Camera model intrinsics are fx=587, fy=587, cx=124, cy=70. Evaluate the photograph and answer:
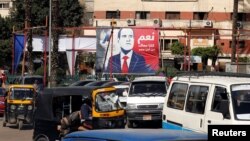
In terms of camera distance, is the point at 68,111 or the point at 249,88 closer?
the point at 249,88

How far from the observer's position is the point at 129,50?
30828 mm

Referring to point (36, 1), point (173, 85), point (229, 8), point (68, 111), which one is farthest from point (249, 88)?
point (36, 1)

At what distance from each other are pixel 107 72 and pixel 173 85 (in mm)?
A: 18999

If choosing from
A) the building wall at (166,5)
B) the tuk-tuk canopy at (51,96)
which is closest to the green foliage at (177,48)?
the building wall at (166,5)

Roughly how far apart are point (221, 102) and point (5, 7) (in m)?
69.6

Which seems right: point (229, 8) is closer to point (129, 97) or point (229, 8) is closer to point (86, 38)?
point (86, 38)

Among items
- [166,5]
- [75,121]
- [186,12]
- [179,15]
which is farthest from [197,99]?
[166,5]

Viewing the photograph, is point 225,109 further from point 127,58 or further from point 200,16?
point 200,16

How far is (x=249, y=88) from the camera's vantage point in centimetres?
1078

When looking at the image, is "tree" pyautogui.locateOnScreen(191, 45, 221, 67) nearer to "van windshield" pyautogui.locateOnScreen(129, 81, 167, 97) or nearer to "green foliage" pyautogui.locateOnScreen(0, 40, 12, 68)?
"green foliage" pyautogui.locateOnScreen(0, 40, 12, 68)

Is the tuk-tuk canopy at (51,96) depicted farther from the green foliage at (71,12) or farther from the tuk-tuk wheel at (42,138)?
the green foliage at (71,12)

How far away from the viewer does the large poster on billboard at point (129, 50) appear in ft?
99.6

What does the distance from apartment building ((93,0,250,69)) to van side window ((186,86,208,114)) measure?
45.8m

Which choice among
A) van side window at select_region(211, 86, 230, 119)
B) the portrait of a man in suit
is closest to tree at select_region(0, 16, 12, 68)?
the portrait of a man in suit
